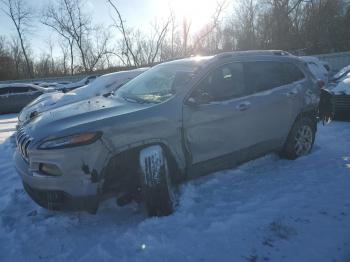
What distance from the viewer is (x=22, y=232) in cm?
351

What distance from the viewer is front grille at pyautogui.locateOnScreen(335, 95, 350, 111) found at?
25.6 ft

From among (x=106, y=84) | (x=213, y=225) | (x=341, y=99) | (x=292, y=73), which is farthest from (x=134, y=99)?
(x=341, y=99)

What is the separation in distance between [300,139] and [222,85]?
1.91 meters

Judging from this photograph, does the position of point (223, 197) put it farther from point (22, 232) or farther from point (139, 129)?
point (22, 232)

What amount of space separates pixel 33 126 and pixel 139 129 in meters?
1.17

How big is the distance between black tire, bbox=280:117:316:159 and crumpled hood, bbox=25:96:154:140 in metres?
2.57

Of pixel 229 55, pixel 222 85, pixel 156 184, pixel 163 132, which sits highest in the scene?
pixel 229 55

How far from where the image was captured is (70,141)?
3.19 m

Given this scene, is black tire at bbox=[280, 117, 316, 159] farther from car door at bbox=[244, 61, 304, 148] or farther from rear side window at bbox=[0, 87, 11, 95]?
rear side window at bbox=[0, 87, 11, 95]

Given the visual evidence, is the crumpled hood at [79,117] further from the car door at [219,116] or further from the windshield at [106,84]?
the windshield at [106,84]

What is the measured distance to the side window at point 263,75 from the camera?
460 centimetres

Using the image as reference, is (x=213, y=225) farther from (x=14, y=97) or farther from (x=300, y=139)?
(x=14, y=97)

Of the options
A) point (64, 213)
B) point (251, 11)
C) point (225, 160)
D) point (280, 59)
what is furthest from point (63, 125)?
point (251, 11)

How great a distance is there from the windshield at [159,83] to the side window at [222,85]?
215mm
